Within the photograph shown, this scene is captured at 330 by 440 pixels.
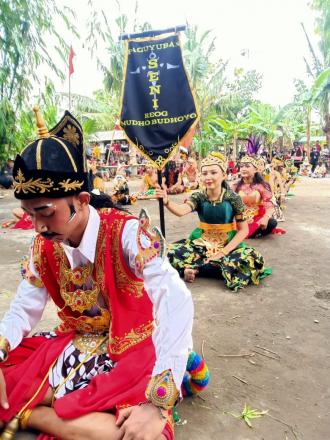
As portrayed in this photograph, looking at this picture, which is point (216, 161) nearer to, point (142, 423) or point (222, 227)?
point (222, 227)

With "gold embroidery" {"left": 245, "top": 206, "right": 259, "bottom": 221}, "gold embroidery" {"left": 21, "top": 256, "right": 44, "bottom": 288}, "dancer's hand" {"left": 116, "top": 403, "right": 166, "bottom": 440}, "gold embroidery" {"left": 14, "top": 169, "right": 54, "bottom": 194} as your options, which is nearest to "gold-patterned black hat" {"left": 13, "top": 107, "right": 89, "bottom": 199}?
"gold embroidery" {"left": 14, "top": 169, "right": 54, "bottom": 194}

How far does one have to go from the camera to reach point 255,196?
591cm

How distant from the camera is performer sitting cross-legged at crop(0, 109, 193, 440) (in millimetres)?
1458

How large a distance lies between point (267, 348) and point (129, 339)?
145cm

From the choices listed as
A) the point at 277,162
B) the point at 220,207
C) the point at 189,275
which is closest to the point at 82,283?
the point at 189,275

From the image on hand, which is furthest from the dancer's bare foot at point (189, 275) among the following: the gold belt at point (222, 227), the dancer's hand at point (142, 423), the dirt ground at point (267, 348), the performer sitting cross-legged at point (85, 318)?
the dancer's hand at point (142, 423)

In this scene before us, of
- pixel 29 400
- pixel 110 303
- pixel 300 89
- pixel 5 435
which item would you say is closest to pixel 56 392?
pixel 29 400

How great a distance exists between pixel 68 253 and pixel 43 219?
0.27 metres

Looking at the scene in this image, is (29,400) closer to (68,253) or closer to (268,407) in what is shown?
(68,253)

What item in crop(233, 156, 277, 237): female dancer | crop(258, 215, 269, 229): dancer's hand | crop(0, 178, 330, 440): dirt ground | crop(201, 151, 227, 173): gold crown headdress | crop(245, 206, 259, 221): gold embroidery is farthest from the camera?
crop(245, 206, 259, 221): gold embroidery

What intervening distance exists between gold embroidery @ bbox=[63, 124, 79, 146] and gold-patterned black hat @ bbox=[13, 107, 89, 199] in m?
0.06

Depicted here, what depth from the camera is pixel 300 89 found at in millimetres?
23609

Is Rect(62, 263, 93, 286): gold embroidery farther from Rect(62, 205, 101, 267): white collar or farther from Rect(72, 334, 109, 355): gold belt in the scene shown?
Rect(72, 334, 109, 355): gold belt

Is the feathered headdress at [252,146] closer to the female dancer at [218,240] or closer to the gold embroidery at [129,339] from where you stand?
the female dancer at [218,240]
